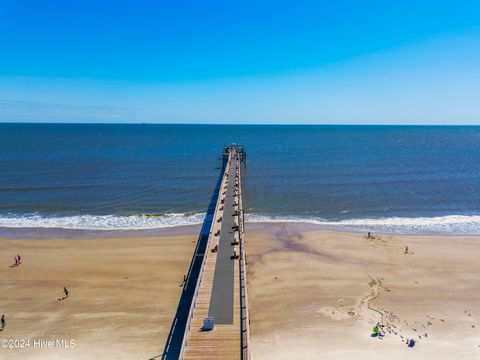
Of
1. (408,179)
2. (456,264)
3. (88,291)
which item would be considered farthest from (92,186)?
(408,179)

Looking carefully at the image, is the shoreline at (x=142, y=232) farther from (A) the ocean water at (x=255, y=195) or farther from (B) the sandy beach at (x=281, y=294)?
(B) the sandy beach at (x=281, y=294)

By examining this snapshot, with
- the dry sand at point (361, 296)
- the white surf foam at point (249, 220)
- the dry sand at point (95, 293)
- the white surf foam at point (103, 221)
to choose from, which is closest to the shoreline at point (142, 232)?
the white surf foam at point (249, 220)

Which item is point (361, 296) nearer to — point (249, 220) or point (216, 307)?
point (216, 307)

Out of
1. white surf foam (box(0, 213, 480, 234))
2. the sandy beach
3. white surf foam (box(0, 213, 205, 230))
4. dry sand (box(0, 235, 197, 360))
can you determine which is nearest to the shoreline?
white surf foam (box(0, 213, 480, 234))

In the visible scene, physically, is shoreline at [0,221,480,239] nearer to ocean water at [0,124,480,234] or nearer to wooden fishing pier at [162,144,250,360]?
ocean water at [0,124,480,234]

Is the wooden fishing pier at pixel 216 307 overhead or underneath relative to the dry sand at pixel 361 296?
overhead
